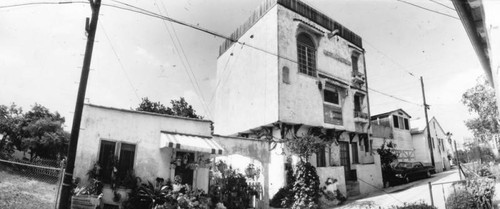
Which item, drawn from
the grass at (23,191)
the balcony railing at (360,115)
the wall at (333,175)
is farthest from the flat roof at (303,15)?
the grass at (23,191)

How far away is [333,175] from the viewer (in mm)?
16500

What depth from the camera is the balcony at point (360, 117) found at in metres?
21.3

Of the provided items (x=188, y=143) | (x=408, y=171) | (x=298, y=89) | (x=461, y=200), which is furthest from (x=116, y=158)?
(x=408, y=171)

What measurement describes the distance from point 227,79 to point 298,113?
26.3 ft

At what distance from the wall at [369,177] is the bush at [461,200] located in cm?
891

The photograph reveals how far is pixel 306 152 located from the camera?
15211mm

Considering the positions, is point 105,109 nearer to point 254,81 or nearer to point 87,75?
point 87,75

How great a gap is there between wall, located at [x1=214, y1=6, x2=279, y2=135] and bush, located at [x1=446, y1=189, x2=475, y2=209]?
9.05 m

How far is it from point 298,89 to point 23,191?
50.3 feet

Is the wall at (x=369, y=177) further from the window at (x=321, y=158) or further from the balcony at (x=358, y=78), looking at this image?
the balcony at (x=358, y=78)

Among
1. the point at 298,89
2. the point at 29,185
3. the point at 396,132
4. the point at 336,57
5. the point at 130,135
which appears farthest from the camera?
the point at 396,132

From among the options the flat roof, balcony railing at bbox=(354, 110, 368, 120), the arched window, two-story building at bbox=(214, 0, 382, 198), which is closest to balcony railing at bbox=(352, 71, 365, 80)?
two-story building at bbox=(214, 0, 382, 198)

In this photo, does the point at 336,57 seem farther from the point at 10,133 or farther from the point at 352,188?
the point at 10,133

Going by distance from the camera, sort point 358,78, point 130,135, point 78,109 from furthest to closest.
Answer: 1. point 358,78
2. point 130,135
3. point 78,109
